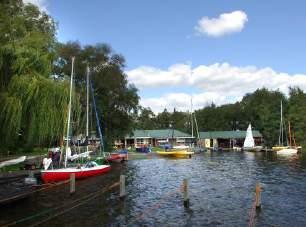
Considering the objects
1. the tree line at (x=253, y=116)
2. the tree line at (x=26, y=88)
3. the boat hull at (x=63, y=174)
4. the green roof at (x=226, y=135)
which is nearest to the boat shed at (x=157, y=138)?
the green roof at (x=226, y=135)

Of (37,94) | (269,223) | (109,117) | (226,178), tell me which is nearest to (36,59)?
(37,94)

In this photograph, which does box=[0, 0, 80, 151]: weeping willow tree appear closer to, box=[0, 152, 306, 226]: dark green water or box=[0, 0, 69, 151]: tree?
box=[0, 0, 69, 151]: tree

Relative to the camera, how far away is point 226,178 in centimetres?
4206

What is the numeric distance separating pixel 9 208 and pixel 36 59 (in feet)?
34.9

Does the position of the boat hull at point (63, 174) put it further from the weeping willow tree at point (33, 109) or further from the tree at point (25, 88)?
the weeping willow tree at point (33, 109)

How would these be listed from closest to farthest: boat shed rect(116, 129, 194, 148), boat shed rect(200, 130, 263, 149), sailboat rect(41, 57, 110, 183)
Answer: sailboat rect(41, 57, 110, 183) → boat shed rect(116, 129, 194, 148) → boat shed rect(200, 130, 263, 149)

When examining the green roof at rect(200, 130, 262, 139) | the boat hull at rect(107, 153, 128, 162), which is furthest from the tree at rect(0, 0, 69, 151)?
the green roof at rect(200, 130, 262, 139)

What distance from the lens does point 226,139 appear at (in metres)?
136

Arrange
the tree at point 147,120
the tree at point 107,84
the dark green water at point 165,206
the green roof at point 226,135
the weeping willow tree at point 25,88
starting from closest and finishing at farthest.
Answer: the dark green water at point 165,206 < the weeping willow tree at point 25,88 < the tree at point 107,84 < the green roof at point 226,135 < the tree at point 147,120

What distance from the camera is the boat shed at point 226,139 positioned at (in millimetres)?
132125

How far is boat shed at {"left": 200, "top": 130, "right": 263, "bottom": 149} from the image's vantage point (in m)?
132

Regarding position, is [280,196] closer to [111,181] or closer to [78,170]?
[111,181]

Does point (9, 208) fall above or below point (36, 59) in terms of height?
below

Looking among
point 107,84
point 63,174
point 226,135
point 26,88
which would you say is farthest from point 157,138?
point 26,88
